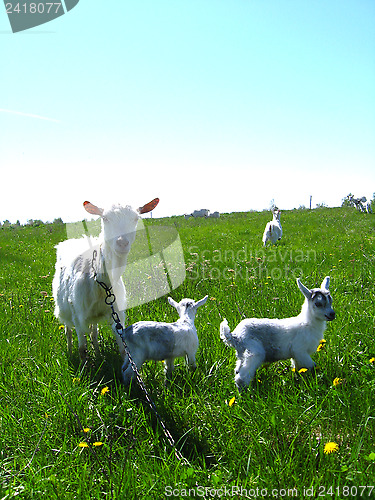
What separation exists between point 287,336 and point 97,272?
2.08 metres

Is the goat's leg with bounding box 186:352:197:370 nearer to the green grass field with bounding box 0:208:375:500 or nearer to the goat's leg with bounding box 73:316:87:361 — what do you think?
the green grass field with bounding box 0:208:375:500

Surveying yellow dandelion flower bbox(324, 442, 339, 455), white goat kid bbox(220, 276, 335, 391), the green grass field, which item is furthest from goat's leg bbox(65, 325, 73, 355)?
yellow dandelion flower bbox(324, 442, 339, 455)

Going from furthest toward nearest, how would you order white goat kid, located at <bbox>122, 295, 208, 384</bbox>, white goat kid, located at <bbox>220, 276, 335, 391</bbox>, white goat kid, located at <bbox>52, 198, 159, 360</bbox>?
white goat kid, located at <bbox>52, 198, 159, 360</bbox>, white goat kid, located at <bbox>122, 295, 208, 384</bbox>, white goat kid, located at <bbox>220, 276, 335, 391</bbox>

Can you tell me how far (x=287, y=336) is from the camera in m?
3.22

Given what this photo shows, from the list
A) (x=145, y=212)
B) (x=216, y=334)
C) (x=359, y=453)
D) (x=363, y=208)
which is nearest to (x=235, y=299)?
(x=216, y=334)

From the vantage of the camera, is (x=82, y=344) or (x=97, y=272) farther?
(x=82, y=344)

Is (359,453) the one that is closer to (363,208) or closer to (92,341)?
(92,341)

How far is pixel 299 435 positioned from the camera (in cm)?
248

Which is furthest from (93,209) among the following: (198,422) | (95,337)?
(198,422)

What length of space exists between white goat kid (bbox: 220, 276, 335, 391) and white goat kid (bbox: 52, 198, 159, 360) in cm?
135

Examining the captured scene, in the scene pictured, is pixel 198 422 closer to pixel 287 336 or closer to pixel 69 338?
pixel 287 336

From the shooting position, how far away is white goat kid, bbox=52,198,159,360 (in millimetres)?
3675

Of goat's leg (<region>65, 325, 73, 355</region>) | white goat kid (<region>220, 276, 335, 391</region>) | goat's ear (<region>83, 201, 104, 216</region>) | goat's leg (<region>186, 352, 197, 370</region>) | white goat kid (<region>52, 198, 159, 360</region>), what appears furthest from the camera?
goat's leg (<region>65, 325, 73, 355</region>)

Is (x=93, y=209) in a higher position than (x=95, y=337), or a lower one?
higher
